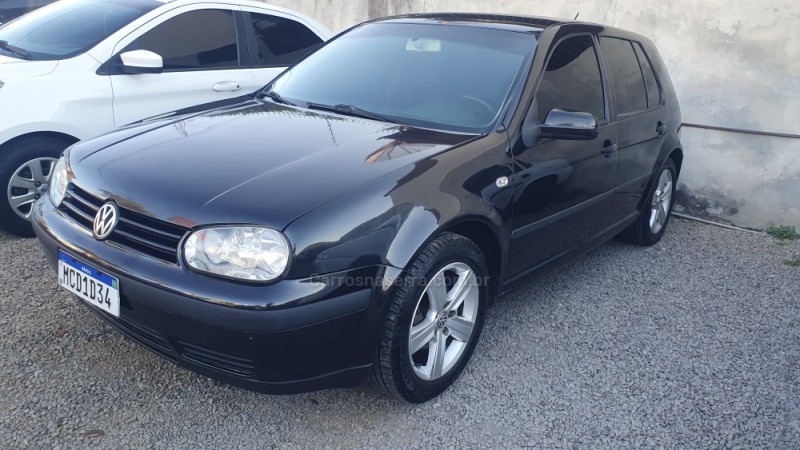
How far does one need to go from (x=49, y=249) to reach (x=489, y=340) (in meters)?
2.12

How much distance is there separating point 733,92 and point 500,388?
151 inches

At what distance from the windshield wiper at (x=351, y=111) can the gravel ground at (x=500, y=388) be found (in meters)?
1.27

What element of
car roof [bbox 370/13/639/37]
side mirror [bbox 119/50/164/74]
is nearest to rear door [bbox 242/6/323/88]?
side mirror [bbox 119/50/164/74]

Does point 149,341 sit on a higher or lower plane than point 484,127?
lower

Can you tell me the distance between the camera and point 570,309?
3801mm

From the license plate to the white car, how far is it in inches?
70.4

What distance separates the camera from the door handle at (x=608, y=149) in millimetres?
3710

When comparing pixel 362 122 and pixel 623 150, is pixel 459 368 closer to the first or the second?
pixel 362 122

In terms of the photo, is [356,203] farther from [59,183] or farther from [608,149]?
[608,149]

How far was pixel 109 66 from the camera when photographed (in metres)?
4.28

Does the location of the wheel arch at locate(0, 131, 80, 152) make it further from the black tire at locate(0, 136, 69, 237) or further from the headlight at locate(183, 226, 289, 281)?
the headlight at locate(183, 226, 289, 281)

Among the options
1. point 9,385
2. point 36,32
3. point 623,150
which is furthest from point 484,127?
point 36,32

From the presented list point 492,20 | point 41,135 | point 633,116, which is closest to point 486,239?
point 492,20

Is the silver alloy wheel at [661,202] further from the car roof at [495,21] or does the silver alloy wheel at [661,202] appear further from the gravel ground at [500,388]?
the car roof at [495,21]
